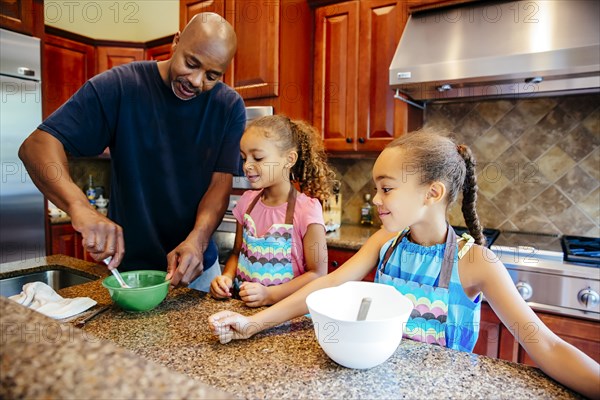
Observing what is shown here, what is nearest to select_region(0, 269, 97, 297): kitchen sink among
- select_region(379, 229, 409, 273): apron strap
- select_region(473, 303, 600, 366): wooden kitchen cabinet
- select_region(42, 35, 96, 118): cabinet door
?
select_region(379, 229, 409, 273): apron strap

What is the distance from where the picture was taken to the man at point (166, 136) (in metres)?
1.17

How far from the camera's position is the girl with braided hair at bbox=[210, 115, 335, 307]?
1.33 metres

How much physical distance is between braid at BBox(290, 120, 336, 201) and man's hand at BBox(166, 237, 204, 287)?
0.55 meters

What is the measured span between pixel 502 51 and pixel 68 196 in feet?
5.80

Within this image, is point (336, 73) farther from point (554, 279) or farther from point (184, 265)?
point (184, 265)

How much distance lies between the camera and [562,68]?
1595 millimetres

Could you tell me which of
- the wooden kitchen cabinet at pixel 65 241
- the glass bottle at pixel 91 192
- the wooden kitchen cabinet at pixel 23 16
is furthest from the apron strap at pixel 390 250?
the glass bottle at pixel 91 192

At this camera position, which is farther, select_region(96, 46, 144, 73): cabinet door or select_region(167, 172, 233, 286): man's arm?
select_region(96, 46, 144, 73): cabinet door

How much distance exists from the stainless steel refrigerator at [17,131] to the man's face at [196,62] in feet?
5.19

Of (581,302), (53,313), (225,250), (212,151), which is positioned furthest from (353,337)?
(225,250)

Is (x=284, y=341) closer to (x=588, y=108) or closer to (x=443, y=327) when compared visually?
(x=443, y=327)

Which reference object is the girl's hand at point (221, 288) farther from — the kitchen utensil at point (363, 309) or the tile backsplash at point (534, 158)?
the tile backsplash at point (534, 158)

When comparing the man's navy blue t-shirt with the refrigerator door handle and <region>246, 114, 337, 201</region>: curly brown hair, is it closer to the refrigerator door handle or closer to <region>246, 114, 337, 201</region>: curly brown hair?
<region>246, 114, 337, 201</region>: curly brown hair

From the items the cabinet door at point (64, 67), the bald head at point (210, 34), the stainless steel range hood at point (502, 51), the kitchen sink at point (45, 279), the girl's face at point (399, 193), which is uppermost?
the cabinet door at point (64, 67)
